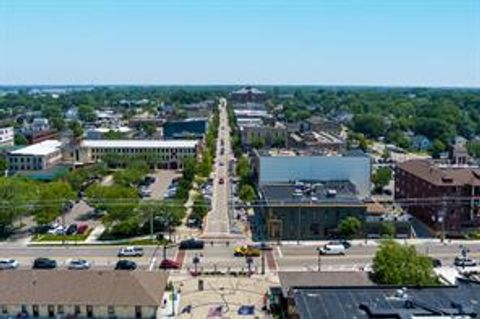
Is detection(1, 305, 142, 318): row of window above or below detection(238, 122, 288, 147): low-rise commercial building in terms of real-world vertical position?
below

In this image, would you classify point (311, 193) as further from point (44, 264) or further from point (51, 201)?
point (44, 264)

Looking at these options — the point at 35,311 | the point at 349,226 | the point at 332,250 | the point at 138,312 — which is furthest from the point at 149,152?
the point at 138,312

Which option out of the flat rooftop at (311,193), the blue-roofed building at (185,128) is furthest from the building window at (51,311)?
the blue-roofed building at (185,128)

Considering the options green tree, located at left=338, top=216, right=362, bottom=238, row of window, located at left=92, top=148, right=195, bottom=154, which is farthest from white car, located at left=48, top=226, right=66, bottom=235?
row of window, located at left=92, top=148, right=195, bottom=154

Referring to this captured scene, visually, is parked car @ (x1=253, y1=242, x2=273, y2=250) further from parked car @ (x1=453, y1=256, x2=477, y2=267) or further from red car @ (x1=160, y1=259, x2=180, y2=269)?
parked car @ (x1=453, y1=256, x2=477, y2=267)

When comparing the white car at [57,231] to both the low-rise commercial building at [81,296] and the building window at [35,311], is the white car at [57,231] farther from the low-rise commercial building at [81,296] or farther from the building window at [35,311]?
the building window at [35,311]

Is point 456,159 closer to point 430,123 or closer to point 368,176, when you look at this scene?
point 368,176
